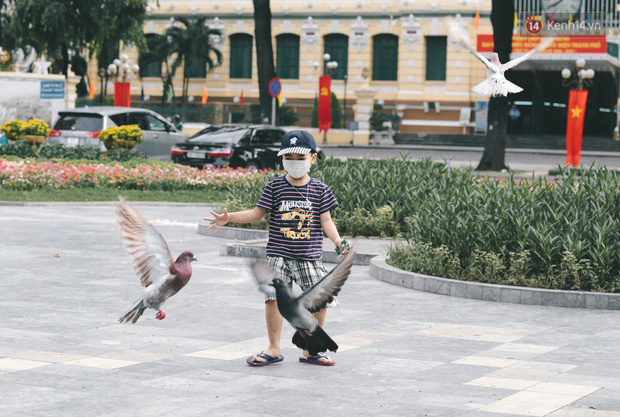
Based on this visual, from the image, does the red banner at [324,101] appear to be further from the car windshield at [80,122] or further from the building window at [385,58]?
the car windshield at [80,122]

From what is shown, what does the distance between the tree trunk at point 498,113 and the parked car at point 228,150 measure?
7.53 m

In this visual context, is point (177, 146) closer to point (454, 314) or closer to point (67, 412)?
point (454, 314)

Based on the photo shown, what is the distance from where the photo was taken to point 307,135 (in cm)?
764

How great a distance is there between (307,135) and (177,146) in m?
19.7

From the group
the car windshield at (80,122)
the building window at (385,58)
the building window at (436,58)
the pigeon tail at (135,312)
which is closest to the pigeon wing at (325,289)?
Result: the pigeon tail at (135,312)

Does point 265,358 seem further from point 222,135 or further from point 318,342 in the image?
point 222,135

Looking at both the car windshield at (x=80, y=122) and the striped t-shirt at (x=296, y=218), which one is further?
the car windshield at (x=80, y=122)

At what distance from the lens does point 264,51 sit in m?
35.9

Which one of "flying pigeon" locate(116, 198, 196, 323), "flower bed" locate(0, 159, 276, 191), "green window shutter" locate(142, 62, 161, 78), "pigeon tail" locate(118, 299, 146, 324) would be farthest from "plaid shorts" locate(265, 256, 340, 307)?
"green window shutter" locate(142, 62, 161, 78)

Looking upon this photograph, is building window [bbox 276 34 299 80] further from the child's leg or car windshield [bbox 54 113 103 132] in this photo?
the child's leg

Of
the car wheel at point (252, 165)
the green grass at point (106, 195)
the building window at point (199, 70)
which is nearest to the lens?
the green grass at point (106, 195)

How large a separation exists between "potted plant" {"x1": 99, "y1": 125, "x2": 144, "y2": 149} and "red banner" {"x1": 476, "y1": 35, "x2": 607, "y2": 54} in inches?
1119

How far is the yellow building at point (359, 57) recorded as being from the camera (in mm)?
54188

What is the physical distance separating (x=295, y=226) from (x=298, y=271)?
1.07 ft
